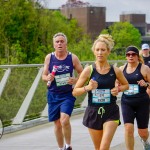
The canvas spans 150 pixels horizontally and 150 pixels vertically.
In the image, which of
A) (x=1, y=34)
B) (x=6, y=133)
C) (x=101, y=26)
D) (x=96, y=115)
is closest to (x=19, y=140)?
(x=6, y=133)

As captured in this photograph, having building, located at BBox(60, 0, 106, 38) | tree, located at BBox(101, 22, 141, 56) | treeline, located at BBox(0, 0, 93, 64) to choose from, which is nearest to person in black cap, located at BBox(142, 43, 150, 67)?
treeline, located at BBox(0, 0, 93, 64)

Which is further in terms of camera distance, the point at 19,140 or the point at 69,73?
the point at 19,140

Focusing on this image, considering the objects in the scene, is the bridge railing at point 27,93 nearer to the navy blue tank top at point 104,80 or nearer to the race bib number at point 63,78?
the race bib number at point 63,78

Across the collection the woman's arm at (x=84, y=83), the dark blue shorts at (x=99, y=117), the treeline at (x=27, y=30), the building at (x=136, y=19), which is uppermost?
the woman's arm at (x=84, y=83)

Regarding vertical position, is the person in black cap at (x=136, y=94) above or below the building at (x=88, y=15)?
above

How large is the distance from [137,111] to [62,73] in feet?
4.22

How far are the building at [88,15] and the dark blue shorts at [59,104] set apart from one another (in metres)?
140

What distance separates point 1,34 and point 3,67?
45006mm

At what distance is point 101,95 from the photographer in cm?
725

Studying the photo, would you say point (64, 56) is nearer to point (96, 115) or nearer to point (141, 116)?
point (141, 116)

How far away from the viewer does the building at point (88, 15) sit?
152 m

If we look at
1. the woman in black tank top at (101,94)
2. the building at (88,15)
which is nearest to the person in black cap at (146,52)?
the woman in black tank top at (101,94)

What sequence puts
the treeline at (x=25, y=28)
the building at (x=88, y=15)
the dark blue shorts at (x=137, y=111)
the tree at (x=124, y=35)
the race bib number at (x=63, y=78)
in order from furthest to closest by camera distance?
1. the building at (x=88, y=15)
2. the tree at (x=124, y=35)
3. the treeline at (x=25, y=28)
4. the race bib number at (x=63, y=78)
5. the dark blue shorts at (x=137, y=111)

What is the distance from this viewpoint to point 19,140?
11250 mm
